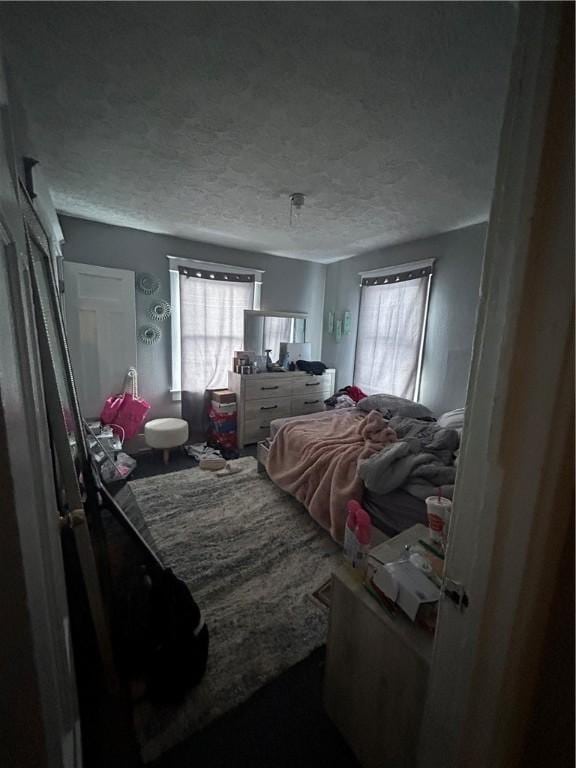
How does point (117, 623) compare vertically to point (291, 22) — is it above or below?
below

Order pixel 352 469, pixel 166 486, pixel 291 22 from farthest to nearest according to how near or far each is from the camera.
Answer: pixel 166 486, pixel 352 469, pixel 291 22

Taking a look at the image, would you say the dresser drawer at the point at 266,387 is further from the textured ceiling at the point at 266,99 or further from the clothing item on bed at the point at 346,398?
the textured ceiling at the point at 266,99

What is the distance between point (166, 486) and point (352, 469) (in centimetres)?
169

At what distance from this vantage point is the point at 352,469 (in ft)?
6.63

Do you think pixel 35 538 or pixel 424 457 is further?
pixel 424 457

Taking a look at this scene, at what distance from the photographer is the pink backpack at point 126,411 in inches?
122

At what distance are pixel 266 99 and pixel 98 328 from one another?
2.55 metres

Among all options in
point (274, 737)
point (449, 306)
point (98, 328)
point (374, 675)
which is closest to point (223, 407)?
point (98, 328)

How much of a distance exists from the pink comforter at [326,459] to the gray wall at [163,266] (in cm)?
174

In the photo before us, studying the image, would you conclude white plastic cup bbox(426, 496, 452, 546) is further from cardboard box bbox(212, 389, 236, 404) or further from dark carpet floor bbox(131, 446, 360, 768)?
cardboard box bbox(212, 389, 236, 404)

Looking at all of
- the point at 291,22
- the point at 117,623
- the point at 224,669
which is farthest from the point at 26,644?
the point at 291,22

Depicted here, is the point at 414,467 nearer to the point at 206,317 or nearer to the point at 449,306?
the point at 449,306

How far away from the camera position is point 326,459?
217 cm

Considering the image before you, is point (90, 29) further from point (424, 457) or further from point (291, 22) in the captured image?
point (424, 457)
